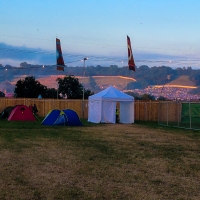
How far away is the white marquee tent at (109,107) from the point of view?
2703 centimetres

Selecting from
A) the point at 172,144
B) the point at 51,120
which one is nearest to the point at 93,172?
the point at 172,144

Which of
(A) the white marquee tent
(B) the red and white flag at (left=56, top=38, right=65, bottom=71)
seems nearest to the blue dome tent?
(A) the white marquee tent

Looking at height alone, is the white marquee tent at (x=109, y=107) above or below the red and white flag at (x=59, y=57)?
below

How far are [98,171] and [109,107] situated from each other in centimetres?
1878

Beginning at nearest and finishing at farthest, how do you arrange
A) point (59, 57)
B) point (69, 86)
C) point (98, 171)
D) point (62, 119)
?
point (98, 171)
point (62, 119)
point (59, 57)
point (69, 86)

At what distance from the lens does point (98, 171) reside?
8.53 meters

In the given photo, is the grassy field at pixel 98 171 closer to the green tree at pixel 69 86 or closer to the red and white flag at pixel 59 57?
the red and white flag at pixel 59 57

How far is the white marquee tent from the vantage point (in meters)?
27.0

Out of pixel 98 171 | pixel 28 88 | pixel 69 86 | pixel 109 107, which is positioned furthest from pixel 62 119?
pixel 69 86

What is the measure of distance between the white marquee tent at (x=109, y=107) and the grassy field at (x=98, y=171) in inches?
530

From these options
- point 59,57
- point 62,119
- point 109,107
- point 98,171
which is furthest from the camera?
point 59,57

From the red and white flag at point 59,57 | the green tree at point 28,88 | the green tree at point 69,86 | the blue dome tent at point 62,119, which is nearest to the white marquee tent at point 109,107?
the blue dome tent at point 62,119

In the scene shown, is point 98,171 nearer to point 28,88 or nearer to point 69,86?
point 28,88

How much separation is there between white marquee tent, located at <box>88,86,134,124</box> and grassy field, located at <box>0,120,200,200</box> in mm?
13471
